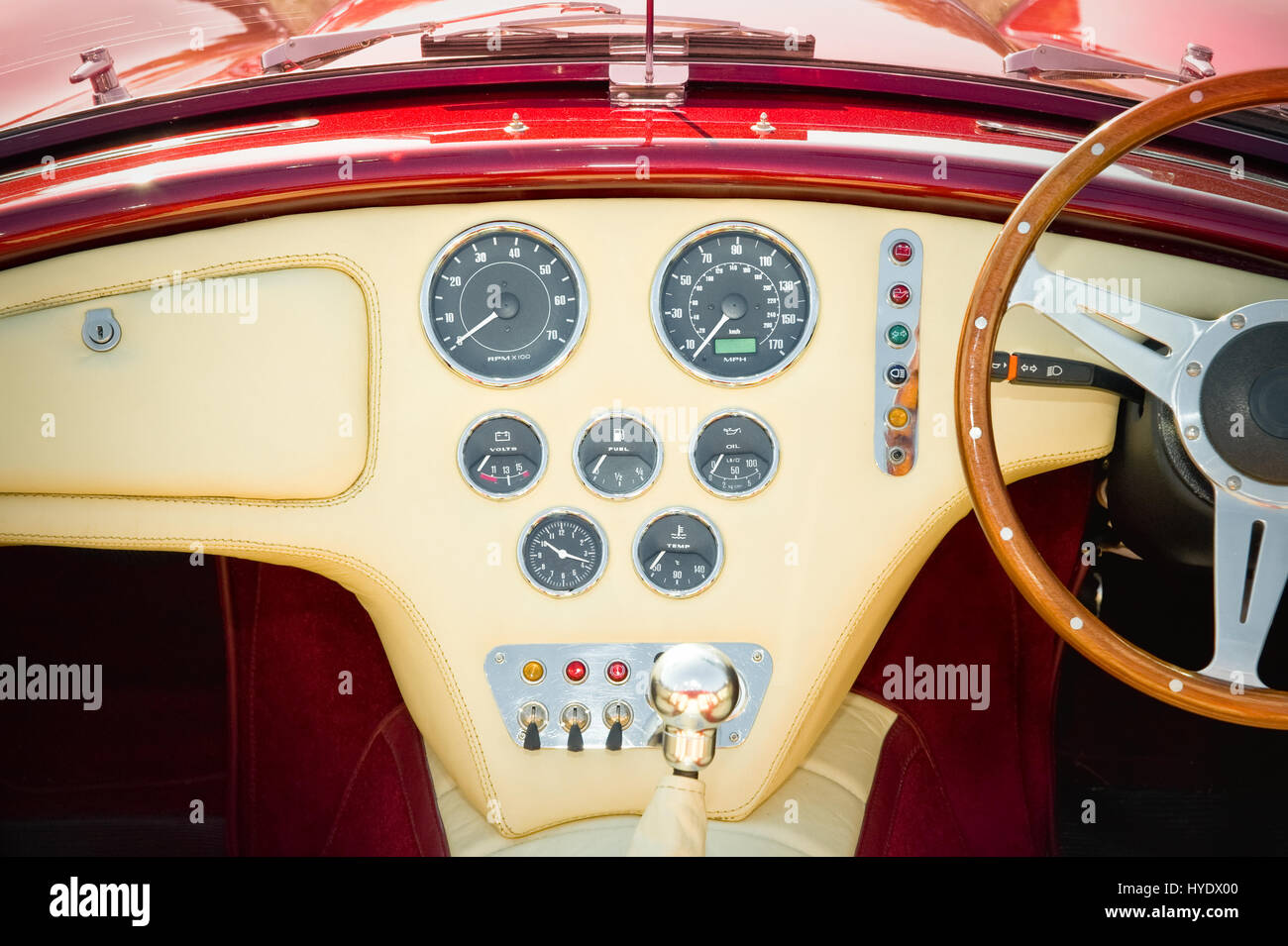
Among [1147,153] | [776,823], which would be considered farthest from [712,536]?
[1147,153]

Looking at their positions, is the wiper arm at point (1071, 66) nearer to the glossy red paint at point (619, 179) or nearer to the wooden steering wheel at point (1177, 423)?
the glossy red paint at point (619, 179)

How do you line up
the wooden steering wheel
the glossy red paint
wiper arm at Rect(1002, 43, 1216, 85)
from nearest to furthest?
the wooden steering wheel → the glossy red paint → wiper arm at Rect(1002, 43, 1216, 85)

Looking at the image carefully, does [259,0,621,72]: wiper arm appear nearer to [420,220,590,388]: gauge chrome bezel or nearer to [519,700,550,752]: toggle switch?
[420,220,590,388]: gauge chrome bezel

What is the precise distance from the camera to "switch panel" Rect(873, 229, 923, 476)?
4.96 feet

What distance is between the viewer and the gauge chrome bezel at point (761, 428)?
1.55 meters

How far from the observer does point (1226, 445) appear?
1275 mm

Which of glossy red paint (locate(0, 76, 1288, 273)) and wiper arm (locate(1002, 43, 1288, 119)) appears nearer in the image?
glossy red paint (locate(0, 76, 1288, 273))

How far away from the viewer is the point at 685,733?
130cm

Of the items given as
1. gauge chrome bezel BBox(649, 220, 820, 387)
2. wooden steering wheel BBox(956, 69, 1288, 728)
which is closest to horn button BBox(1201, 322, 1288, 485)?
wooden steering wheel BBox(956, 69, 1288, 728)

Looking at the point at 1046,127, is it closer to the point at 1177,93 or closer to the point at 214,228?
the point at 1177,93

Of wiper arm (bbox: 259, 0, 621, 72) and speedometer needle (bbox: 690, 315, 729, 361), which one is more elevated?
wiper arm (bbox: 259, 0, 621, 72)

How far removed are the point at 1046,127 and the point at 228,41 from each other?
60.5 inches

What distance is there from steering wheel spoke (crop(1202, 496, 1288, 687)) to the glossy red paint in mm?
382
